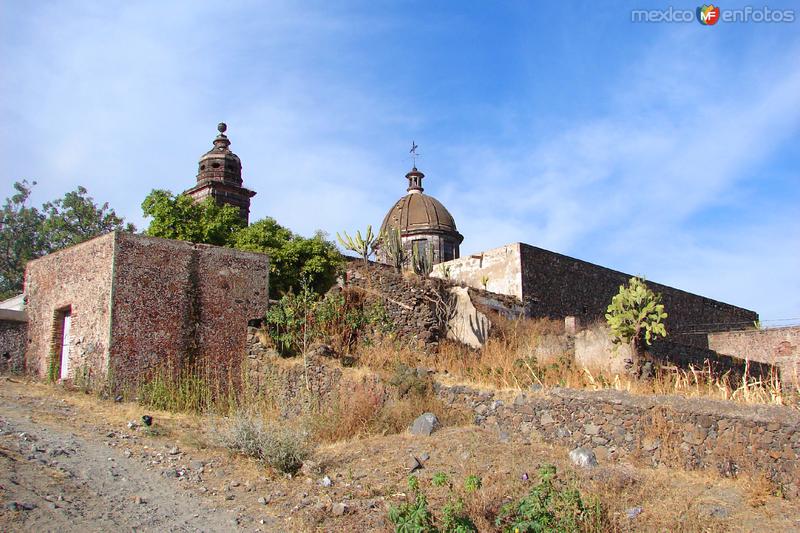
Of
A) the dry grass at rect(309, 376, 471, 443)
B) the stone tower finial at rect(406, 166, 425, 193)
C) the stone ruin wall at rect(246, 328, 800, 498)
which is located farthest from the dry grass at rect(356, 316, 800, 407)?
the stone tower finial at rect(406, 166, 425, 193)

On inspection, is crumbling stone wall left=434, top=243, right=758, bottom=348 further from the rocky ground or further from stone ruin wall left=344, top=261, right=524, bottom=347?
the rocky ground

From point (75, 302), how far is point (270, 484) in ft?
21.5

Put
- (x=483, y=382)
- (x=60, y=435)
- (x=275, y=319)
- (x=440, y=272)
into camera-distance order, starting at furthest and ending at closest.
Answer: (x=440, y=272) < (x=275, y=319) < (x=483, y=382) < (x=60, y=435)

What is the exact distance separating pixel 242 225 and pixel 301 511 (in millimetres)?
15225

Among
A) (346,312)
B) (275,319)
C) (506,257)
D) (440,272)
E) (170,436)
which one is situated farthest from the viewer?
(440,272)

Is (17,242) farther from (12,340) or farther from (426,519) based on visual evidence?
(426,519)

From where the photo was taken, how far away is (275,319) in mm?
13406

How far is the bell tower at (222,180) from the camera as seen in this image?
28.0 metres

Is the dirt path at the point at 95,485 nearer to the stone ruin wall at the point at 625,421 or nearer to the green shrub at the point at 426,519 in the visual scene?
the green shrub at the point at 426,519

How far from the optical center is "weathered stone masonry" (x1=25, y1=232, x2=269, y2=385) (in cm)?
1220

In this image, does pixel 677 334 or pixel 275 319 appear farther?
pixel 677 334

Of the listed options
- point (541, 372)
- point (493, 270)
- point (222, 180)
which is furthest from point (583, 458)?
point (222, 180)

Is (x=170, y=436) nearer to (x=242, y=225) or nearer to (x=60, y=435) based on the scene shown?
(x=60, y=435)

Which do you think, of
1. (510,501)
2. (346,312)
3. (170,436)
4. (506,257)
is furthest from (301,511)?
(506,257)
